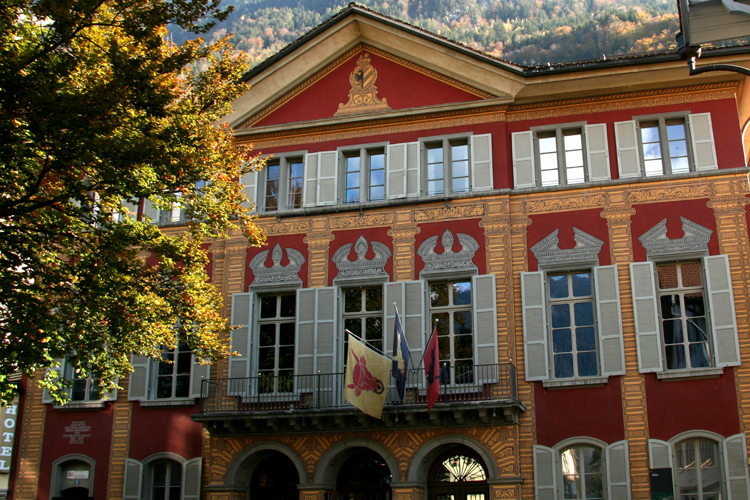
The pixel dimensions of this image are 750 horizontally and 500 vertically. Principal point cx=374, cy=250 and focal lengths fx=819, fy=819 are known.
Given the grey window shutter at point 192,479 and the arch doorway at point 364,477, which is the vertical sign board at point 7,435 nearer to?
the grey window shutter at point 192,479

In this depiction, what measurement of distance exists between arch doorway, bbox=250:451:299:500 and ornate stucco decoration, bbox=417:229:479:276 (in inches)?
213

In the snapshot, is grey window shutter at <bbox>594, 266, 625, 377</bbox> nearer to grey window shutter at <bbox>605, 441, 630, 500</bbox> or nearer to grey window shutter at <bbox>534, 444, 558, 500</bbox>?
grey window shutter at <bbox>605, 441, 630, 500</bbox>

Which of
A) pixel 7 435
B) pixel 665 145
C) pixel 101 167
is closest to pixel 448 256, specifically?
pixel 665 145

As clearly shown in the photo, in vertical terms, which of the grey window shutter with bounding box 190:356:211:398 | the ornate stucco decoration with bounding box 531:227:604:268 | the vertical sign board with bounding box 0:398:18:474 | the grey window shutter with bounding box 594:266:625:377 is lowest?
the vertical sign board with bounding box 0:398:18:474

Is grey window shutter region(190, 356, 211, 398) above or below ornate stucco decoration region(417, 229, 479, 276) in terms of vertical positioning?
below

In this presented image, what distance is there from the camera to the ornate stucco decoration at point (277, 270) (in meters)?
19.4

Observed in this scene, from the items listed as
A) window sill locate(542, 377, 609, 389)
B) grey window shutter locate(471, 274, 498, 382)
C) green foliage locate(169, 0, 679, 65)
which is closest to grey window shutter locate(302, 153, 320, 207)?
grey window shutter locate(471, 274, 498, 382)

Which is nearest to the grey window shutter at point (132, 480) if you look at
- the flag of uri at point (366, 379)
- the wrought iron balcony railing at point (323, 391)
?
the wrought iron balcony railing at point (323, 391)

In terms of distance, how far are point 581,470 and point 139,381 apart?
1033 cm

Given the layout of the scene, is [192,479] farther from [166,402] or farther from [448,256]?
[448,256]

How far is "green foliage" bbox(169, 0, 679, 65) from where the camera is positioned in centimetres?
5284

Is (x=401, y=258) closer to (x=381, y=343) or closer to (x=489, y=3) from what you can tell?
(x=381, y=343)

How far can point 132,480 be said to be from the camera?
1881cm

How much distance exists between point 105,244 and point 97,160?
148 centimetres
